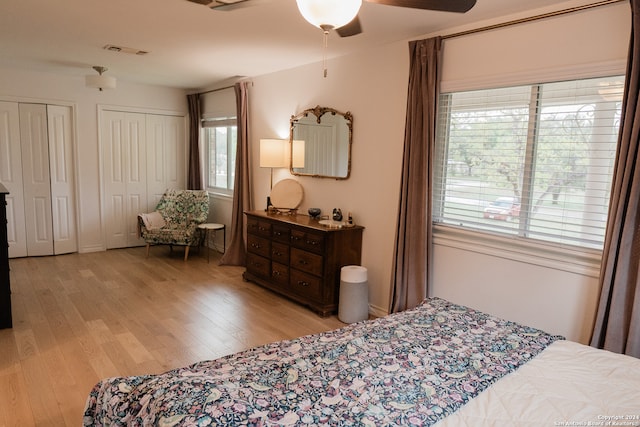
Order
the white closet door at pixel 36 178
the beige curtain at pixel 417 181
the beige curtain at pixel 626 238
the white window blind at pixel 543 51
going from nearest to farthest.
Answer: the beige curtain at pixel 626 238 → the white window blind at pixel 543 51 → the beige curtain at pixel 417 181 → the white closet door at pixel 36 178

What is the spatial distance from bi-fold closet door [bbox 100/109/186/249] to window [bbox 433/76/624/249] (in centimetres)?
464

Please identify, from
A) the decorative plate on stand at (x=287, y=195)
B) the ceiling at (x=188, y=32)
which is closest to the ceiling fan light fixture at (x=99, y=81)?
the ceiling at (x=188, y=32)

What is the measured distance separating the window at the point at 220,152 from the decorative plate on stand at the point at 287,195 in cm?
123

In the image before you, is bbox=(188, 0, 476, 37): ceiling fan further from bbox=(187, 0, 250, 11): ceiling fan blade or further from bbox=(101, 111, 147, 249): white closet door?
bbox=(101, 111, 147, 249): white closet door

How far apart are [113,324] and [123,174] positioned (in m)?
3.32

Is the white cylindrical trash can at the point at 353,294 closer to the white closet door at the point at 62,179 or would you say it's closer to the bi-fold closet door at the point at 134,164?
the bi-fold closet door at the point at 134,164

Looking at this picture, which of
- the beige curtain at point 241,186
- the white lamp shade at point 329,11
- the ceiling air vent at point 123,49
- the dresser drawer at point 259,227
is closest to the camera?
the white lamp shade at point 329,11

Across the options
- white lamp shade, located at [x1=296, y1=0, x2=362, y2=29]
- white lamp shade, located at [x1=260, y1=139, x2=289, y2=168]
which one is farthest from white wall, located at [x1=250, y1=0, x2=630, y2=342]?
white lamp shade, located at [x1=296, y1=0, x2=362, y2=29]

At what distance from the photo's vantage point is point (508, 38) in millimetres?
2912

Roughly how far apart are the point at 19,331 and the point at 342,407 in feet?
10.3

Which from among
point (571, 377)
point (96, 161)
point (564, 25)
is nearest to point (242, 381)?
point (571, 377)

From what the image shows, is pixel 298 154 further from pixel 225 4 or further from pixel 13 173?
pixel 13 173

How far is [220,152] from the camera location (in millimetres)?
6355

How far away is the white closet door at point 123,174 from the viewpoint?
618 centimetres
